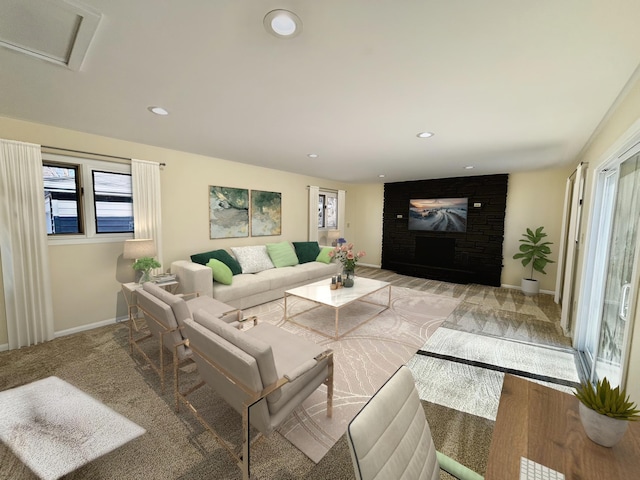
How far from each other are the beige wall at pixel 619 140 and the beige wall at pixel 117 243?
4632 millimetres

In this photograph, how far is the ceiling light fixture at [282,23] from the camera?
1184 millimetres

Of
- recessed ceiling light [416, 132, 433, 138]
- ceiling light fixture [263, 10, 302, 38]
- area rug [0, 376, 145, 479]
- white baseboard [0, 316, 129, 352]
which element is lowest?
area rug [0, 376, 145, 479]

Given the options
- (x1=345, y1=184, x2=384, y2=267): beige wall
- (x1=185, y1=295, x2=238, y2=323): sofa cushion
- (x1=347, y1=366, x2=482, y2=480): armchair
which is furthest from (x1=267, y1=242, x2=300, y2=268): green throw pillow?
(x1=347, y1=366, x2=482, y2=480): armchair

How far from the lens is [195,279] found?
3373 mm

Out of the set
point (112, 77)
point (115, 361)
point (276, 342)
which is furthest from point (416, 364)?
point (112, 77)

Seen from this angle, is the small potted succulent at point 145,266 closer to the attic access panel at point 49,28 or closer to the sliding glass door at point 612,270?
the attic access panel at point 49,28

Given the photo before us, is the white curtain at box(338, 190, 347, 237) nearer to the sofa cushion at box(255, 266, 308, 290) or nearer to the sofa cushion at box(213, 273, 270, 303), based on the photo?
the sofa cushion at box(255, 266, 308, 290)

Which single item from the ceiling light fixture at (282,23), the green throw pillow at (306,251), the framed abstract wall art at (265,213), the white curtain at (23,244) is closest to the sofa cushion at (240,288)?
the framed abstract wall art at (265,213)

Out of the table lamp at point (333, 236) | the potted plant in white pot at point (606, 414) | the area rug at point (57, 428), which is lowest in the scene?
the area rug at point (57, 428)

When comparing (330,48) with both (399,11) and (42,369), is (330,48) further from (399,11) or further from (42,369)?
(42,369)

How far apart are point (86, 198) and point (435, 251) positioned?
21.3 ft

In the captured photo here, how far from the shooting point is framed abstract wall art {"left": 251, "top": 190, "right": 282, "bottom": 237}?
4.98 metres

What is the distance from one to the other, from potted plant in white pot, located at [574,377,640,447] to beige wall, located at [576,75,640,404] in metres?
0.91

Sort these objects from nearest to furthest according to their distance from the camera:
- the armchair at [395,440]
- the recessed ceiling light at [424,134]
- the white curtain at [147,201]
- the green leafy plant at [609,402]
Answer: the armchair at [395,440] → the green leafy plant at [609,402] → the recessed ceiling light at [424,134] → the white curtain at [147,201]
